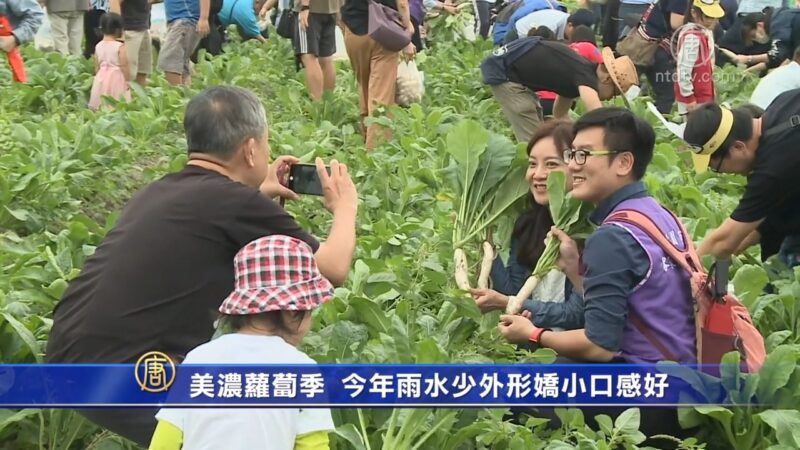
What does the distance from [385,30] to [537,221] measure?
398cm

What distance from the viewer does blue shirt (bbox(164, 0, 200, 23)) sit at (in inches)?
418

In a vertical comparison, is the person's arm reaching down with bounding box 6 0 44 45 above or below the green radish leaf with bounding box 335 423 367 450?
above

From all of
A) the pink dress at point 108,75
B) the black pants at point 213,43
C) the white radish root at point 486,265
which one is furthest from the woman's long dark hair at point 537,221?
the black pants at point 213,43

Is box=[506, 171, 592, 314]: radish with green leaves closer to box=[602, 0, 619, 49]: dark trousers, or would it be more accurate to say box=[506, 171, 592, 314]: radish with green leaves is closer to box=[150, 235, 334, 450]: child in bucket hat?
box=[150, 235, 334, 450]: child in bucket hat

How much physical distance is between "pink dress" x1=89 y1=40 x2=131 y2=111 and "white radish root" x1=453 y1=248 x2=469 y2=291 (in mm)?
5224

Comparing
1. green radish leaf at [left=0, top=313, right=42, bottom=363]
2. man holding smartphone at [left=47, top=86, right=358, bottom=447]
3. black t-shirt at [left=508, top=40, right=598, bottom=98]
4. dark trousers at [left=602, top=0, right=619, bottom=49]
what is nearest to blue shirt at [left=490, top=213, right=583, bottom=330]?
man holding smartphone at [left=47, top=86, right=358, bottom=447]

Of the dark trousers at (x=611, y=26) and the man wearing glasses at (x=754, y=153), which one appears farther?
the dark trousers at (x=611, y=26)

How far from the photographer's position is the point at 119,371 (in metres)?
3.52

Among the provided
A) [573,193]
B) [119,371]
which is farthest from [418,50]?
[119,371]

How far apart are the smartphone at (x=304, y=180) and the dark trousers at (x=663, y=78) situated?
6638 mm

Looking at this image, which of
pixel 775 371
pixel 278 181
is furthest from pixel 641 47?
pixel 278 181

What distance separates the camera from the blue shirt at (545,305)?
14.6 ft

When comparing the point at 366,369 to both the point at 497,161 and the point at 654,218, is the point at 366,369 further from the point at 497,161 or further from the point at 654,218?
the point at 497,161

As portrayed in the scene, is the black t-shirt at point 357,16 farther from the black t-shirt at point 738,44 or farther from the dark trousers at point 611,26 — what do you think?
the black t-shirt at point 738,44
